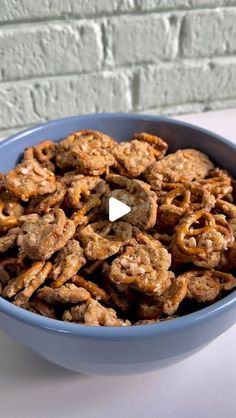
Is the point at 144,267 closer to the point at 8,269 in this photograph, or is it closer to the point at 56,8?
the point at 8,269

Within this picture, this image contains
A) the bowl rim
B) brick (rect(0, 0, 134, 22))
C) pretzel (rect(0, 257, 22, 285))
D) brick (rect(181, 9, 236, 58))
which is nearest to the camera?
the bowl rim

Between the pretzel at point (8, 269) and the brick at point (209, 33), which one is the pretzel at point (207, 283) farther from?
the brick at point (209, 33)

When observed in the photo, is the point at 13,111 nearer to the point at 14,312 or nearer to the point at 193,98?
the point at 193,98

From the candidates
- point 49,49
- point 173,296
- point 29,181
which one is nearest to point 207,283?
point 173,296

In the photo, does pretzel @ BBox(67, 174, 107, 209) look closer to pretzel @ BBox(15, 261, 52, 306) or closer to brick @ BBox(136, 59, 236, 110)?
pretzel @ BBox(15, 261, 52, 306)

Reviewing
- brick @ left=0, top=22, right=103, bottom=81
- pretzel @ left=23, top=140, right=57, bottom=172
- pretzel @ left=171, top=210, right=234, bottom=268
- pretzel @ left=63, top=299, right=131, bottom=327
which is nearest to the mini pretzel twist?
pretzel @ left=171, top=210, right=234, bottom=268

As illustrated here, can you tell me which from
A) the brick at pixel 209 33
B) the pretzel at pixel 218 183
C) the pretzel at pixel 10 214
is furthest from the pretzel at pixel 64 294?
the brick at pixel 209 33
